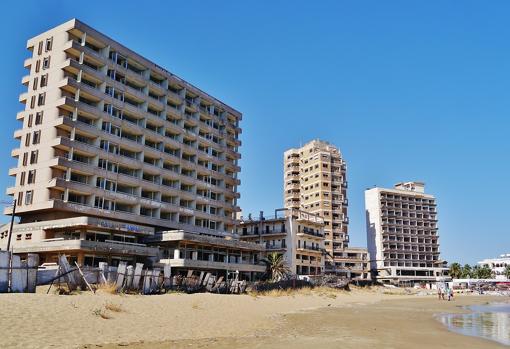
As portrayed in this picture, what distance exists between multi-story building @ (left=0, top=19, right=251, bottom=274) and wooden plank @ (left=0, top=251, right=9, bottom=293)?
2556 centimetres

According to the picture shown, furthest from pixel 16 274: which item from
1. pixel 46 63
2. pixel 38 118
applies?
pixel 46 63

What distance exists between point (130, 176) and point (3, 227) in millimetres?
18605

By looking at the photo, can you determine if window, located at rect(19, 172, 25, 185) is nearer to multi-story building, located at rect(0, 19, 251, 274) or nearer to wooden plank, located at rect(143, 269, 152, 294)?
multi-story building, located at rect(0, 19, 251, 274)

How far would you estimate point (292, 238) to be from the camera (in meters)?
97.8

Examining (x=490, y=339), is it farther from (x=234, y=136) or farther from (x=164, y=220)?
(x=234, y=136)

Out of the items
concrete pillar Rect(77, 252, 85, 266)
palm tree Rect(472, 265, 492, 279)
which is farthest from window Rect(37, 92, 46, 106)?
palm tree Rect(472, 265, 492, 279)

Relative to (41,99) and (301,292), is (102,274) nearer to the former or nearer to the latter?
(301,292)

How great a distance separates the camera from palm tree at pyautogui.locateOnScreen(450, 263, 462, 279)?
16175 cm

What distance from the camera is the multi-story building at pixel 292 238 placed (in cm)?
9762

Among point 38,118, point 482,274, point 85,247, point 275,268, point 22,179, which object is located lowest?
point 482,274

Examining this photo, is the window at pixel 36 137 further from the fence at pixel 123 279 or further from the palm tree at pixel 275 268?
the palm tree at pixel 275 268

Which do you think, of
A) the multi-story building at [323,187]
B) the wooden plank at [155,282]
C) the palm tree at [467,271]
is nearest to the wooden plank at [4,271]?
the wooden plank at [155,282]

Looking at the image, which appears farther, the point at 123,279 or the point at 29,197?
the point at 29,197

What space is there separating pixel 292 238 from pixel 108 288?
70.4m
